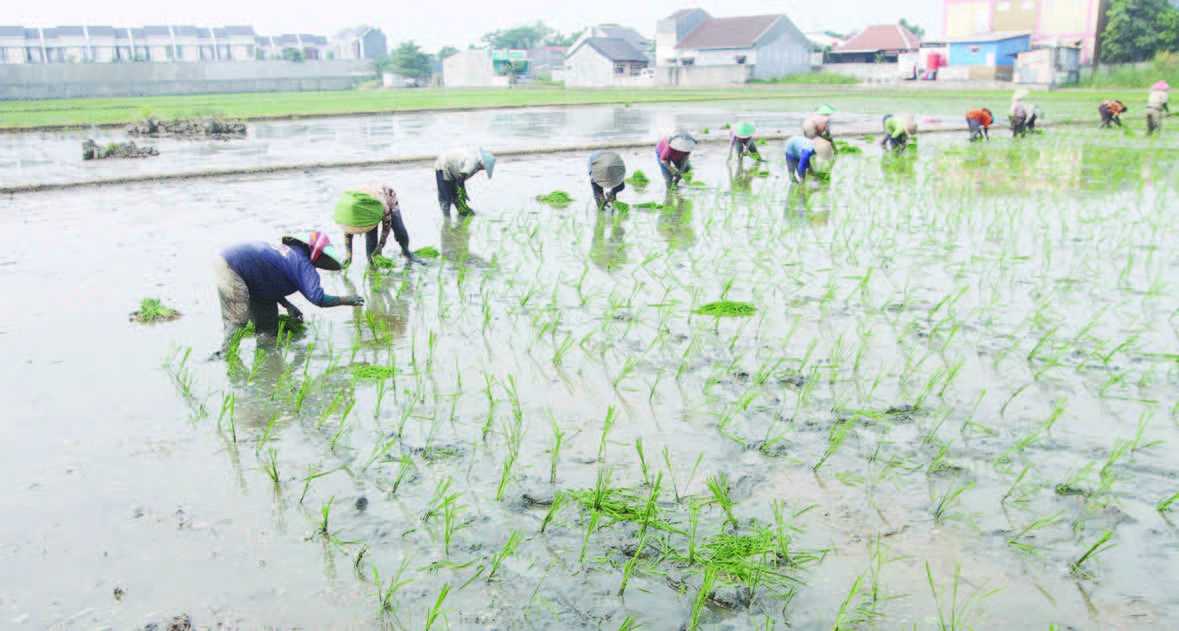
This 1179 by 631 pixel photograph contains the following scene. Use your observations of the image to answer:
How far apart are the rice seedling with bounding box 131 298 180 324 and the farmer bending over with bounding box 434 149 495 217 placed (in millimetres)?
2896

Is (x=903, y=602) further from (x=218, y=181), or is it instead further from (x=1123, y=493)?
(x=218, y=181)

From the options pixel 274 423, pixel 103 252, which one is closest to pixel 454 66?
pixel 103 252

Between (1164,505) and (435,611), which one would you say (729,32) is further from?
(435,611)

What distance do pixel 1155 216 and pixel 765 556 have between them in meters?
6.97

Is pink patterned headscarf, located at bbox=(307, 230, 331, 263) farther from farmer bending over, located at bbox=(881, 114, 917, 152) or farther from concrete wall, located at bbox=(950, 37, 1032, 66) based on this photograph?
concrete wall, located at bbox=(950, 37, 1032, 66)

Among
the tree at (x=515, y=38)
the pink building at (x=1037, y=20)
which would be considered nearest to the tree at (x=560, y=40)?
the tree at (x=515, y=38)

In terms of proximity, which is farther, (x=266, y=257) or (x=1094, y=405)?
(x=266, y=257)

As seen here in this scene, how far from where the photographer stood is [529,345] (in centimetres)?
459

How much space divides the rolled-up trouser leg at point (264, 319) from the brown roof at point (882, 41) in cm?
4837

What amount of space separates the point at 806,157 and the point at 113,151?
37.0 feet

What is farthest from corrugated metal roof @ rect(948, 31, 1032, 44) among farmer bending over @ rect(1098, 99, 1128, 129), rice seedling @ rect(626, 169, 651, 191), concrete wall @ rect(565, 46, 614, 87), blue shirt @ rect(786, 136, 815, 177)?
rice seedling @ rect(626, 169, 651, 191)

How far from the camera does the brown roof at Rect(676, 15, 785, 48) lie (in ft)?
160

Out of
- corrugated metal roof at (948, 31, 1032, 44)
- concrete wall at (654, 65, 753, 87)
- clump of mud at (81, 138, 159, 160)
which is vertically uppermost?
corrugated metal roof at (948, 31, 1032, 44)

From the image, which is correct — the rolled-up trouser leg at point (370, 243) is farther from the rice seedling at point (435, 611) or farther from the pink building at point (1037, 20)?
the pink building at point (1037, 20)
